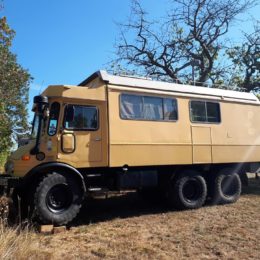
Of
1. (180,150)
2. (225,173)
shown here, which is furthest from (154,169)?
(225,173)

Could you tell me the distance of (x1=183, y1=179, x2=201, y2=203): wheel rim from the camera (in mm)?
10172

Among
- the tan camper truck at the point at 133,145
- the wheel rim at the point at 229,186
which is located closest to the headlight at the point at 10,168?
the tan camper truck at the point at 133,145

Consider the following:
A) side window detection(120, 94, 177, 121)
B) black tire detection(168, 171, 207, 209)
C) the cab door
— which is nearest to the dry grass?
black tire detection(168, 171, 207, 209)

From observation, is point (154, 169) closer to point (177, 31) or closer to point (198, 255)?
point (198, 255)

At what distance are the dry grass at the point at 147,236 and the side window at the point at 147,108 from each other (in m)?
2.49

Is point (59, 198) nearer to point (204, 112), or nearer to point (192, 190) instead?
point (192, 190)

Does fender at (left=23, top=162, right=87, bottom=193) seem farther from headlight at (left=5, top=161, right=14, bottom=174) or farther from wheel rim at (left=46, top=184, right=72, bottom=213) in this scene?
headlight at (left=5, top=161, right=14, bottom=174)

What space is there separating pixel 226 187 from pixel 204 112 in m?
2.35

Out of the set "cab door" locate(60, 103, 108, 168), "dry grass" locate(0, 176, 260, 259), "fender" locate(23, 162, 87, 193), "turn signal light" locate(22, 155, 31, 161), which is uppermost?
"cab door" locate(60, 103, 108, 168)

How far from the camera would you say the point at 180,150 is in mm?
10023

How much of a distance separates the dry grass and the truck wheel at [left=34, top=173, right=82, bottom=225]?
0.39 metres

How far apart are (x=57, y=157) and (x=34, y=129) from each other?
1.46m

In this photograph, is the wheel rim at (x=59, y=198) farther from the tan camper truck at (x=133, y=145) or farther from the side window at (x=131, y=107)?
the side window at (x=131, y=107)

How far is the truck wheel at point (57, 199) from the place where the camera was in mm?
7660
